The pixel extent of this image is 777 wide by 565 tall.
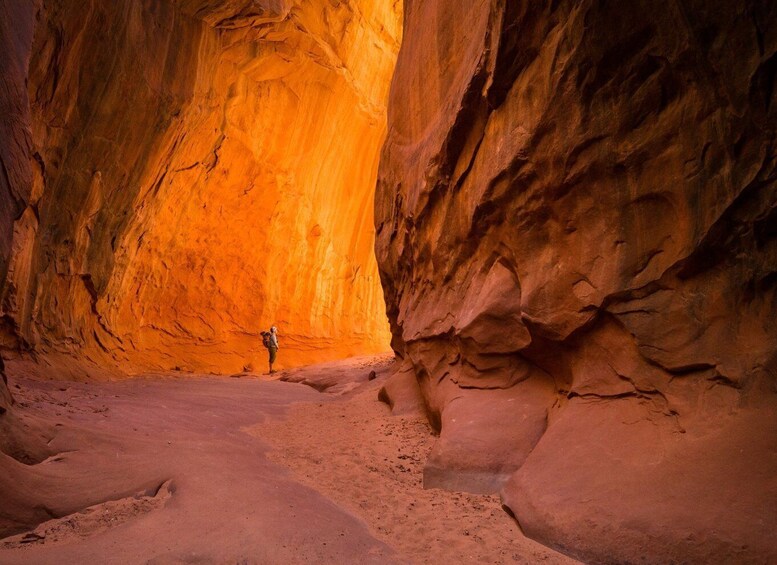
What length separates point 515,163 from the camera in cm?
528

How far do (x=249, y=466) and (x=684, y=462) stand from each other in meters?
3.67

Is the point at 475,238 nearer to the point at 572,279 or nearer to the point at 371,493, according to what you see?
the point at 572,279

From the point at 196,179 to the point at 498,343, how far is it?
1223 cm

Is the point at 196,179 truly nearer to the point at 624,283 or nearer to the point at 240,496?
the point at 240,496

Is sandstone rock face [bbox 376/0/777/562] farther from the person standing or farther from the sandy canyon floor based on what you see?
the person standing

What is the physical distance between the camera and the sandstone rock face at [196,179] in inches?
398

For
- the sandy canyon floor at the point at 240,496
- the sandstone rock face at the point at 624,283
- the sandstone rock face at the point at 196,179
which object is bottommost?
the sandy canyon floor at the point at 240,496

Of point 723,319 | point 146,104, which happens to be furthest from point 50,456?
point 146,104

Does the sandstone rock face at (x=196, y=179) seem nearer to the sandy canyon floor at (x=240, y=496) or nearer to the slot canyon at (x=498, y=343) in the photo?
the slot canyon at (x=498, y=343)

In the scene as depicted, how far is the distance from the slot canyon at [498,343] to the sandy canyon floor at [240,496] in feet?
0.09

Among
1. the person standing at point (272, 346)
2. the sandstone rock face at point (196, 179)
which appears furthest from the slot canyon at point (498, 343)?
the person standing at point (272, 346)

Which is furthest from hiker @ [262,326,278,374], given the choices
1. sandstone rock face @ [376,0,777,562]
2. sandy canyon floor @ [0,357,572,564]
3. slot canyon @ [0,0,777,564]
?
sandstone rock face @ [376,0,777,562]

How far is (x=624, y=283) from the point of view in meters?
4.21

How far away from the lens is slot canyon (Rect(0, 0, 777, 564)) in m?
3.32
